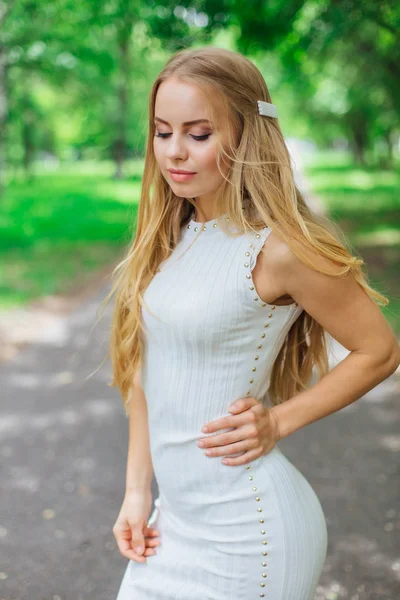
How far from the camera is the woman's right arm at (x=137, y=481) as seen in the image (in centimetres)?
197

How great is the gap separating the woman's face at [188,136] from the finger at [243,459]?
65 centimetres

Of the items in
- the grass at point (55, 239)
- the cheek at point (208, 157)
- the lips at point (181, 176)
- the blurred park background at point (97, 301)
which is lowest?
the grass at point (55, 239)

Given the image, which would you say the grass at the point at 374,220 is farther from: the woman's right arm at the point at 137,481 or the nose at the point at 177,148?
the woman's right arm at the point at 137,481

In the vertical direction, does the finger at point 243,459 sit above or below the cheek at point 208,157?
below

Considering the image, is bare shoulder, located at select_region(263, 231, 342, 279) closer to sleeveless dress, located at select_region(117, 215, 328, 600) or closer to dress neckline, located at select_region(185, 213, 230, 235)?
sleeveless dress, located at select_region(117, 215, 328, 600)

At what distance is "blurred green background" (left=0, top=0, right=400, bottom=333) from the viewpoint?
7879mm

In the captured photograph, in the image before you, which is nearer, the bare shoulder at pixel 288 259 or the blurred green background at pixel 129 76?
the bare shoulder at pixel 288 259

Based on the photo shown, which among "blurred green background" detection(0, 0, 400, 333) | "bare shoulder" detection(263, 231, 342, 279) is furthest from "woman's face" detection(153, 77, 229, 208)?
"blurred green background" detection(0, 0, 400, 333)

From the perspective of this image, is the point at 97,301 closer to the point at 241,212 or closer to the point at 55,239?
the point at 55,239

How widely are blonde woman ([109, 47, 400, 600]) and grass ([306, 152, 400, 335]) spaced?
0.21 meters

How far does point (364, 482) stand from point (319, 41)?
631 centimetres

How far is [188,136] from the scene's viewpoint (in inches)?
68.3

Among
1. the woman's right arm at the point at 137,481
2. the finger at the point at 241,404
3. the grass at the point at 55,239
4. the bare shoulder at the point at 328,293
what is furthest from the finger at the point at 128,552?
the grass at the point at 55,239

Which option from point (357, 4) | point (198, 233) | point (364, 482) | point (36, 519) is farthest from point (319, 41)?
point (198, 233)
